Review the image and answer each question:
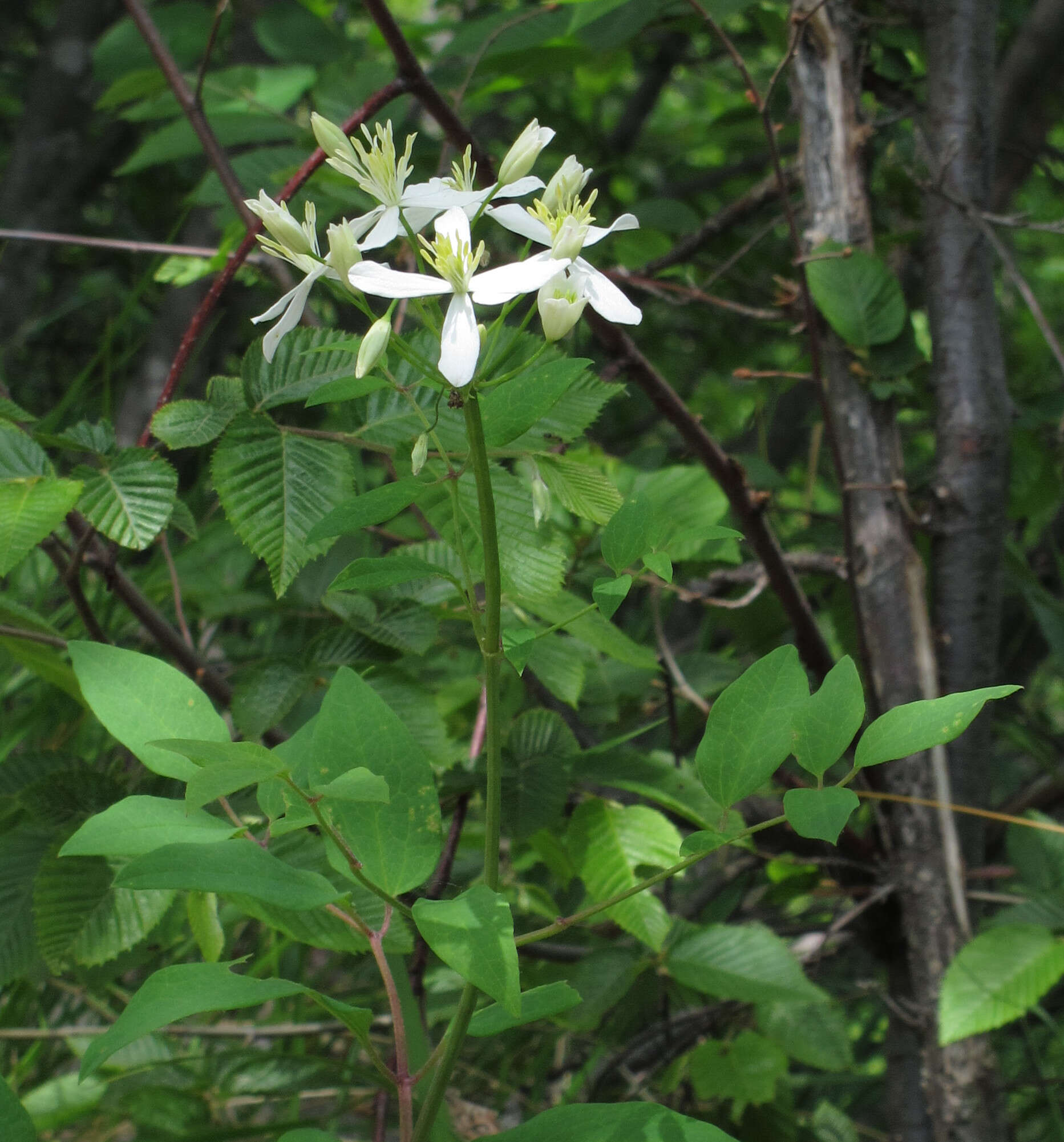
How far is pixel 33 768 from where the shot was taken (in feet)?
2.24

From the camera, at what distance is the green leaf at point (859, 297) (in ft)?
3.07

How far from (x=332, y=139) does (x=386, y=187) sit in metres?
0.04

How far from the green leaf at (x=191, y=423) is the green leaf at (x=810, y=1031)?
673mm

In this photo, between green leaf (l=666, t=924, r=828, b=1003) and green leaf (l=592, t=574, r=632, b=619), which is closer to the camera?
green leaf (l=592, t=574, r=632, b=619)

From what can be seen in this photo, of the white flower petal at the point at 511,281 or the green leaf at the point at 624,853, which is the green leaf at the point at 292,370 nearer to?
the white flower petal at the point at 511,281

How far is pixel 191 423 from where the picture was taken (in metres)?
0.55

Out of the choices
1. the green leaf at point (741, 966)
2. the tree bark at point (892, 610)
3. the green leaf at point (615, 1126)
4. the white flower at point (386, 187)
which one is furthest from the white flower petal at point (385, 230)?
the green leaf at point (741, 966)

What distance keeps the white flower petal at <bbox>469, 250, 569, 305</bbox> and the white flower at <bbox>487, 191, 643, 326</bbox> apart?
0.04ft

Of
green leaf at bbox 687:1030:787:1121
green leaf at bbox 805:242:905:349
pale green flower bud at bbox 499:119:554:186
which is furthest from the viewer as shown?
green leaf at bbox 805:242:905:349

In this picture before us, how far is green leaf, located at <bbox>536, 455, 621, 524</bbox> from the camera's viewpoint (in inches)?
20.4

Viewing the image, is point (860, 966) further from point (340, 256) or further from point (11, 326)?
point (11, 326)

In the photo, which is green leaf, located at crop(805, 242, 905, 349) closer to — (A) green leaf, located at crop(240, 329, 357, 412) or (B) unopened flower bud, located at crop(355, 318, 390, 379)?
(A) green leaf, located at crop(240, 329, 357, 412)

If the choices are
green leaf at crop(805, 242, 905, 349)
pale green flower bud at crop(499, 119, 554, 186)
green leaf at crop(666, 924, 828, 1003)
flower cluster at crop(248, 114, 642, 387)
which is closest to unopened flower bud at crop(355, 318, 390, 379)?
flower cluster at crop(248, 114, 642, 387)

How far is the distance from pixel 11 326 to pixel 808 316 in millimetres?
1981
